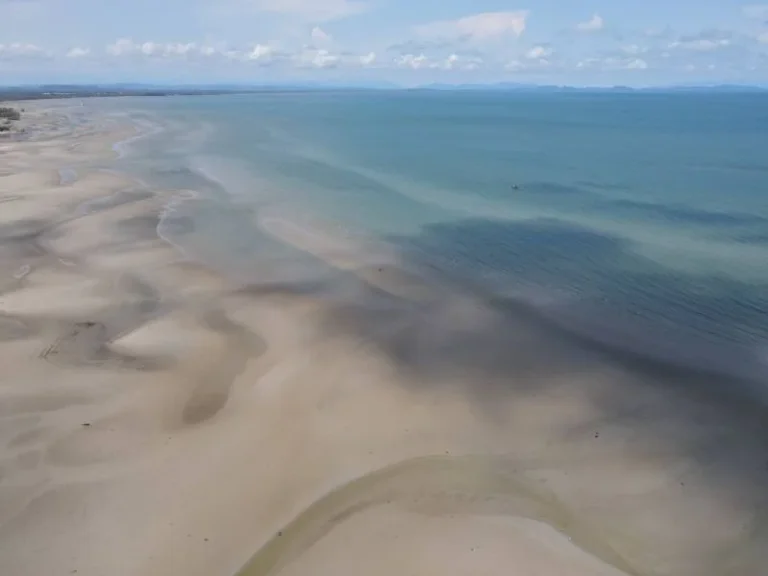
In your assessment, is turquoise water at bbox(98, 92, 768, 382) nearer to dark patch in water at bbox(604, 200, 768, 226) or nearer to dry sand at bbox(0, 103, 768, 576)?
dark patch in water at bbox(604, 200, 768, 226)

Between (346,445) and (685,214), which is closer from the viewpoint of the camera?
(346,445)

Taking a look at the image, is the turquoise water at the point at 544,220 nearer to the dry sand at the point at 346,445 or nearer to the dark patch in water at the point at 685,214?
the dark patch in water at the point at 685,214

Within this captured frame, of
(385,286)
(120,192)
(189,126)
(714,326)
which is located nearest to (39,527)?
(385,286)

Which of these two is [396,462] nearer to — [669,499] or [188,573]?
[188,573]

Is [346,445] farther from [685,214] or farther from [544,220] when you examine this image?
[685,214]

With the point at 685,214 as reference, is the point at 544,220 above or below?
above

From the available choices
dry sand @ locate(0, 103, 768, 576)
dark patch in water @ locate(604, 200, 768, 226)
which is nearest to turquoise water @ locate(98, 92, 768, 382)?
dark patch in water @ locate(604, 200, 768, 226)

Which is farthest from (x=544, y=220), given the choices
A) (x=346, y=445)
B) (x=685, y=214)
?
(x=346, y=445)
